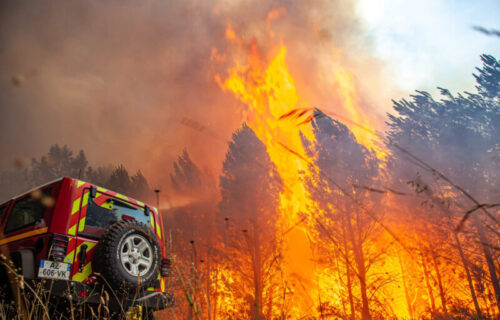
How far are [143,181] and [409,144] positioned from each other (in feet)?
76.1

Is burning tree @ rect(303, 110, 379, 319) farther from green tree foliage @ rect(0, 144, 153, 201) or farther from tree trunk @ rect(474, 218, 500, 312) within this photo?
green tree foliage @ rect(0, 144, 153, 201)

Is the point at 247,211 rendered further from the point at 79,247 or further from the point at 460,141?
the point at 79,247

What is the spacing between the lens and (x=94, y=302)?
3.37 m

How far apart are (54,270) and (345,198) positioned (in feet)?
46.3

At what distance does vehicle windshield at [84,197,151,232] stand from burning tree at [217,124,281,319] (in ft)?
43.1

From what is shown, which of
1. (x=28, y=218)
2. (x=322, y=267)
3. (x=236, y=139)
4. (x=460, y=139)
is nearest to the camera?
(x=28, y=218)

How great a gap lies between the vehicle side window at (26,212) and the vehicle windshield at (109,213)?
517 millimetres

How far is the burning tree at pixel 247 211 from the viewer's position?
717 inches

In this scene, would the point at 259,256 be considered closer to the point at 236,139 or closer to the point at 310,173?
the point at 310,173

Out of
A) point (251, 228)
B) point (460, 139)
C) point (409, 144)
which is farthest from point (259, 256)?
point (460, 139)

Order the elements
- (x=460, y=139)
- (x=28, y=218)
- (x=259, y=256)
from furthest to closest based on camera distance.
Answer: (x=259, y=256)
(x=460, y=139)
(x=28, y=218)

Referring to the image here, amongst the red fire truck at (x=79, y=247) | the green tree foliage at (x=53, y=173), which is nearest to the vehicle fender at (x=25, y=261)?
the red fire truck at (x=79, y=247)

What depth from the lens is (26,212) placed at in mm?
3852

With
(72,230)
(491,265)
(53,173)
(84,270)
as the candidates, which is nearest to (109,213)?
(72,230)
